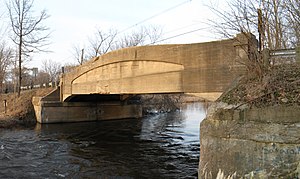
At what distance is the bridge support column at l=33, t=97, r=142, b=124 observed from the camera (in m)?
23.9

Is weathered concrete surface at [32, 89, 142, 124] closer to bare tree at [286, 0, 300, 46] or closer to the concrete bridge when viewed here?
the concrete bridge

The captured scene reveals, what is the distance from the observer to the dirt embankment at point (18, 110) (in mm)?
22516

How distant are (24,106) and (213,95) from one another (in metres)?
20.8

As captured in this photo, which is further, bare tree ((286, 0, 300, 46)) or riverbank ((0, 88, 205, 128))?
riverbank ((0, 88, 205, 128))

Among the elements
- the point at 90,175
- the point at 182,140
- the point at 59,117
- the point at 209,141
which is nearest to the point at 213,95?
the point at 209,141

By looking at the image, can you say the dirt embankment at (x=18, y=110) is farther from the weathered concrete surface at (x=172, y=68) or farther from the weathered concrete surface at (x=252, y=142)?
the weathered concrete surface at (x=252, y=142)

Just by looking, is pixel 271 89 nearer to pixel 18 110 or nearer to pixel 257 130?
pixel 257 130

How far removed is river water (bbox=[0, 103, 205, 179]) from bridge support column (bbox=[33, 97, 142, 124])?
375cm

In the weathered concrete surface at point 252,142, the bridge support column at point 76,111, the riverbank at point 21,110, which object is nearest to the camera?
the weathered concrete surface at point 252,142

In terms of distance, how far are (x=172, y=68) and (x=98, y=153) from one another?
544 centimetres

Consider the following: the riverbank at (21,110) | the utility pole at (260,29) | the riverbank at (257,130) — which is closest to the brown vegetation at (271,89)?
the riverbank at (257,130)

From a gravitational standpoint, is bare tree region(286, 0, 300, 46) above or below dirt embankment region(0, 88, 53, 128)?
above

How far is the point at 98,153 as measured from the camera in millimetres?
13414

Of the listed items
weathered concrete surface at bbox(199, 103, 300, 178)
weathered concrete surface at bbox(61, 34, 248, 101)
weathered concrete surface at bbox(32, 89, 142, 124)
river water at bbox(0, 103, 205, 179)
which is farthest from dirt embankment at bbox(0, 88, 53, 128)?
weathered concrete surface at bbox(199, 103, 300, 178)
